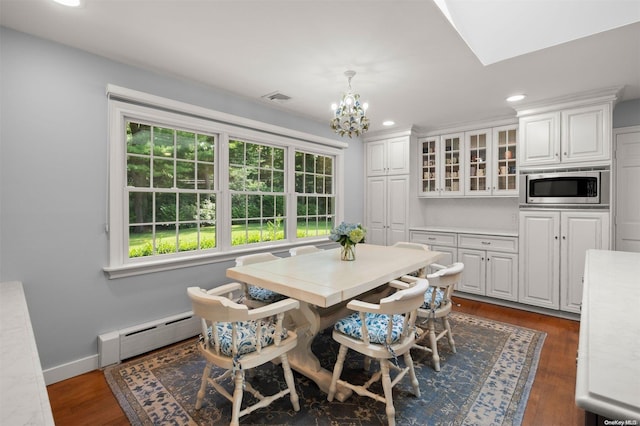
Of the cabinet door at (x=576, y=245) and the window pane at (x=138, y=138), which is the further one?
the cabinet door at (x=576, y=245)

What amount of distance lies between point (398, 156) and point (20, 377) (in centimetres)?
471

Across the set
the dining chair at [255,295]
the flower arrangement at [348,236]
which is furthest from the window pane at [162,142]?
the flower arrangement at [348,236]

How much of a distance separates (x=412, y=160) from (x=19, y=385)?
4804mm

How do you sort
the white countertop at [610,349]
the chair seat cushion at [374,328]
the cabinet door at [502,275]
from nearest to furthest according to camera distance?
1. the white countertop at [610,349]
2. the chair seat cushion at [374,328]
3. the cabinet door at [502,275]

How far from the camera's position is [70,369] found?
A: 239 cm

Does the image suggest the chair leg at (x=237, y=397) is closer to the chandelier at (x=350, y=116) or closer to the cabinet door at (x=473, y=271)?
the chandelier at (x=350, y=116)

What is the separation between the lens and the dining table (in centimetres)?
189

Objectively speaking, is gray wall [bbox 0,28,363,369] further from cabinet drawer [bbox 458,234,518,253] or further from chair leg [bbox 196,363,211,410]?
cabinet drawer [bbox 458,234,518,253]

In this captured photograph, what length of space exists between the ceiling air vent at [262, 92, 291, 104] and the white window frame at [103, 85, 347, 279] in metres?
0.31

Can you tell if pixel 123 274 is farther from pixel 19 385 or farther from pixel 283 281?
pixel 19 385

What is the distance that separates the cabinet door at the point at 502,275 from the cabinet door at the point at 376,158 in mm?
2039

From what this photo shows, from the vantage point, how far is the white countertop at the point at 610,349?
0.69 meters

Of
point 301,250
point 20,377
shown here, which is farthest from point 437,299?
point 20,377

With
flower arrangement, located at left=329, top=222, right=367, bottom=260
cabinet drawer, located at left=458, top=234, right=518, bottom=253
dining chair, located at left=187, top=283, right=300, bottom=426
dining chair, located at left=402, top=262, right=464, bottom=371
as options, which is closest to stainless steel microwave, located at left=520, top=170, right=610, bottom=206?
cabinet drawer, located at left=458, top=234, right=518, bottom=253
